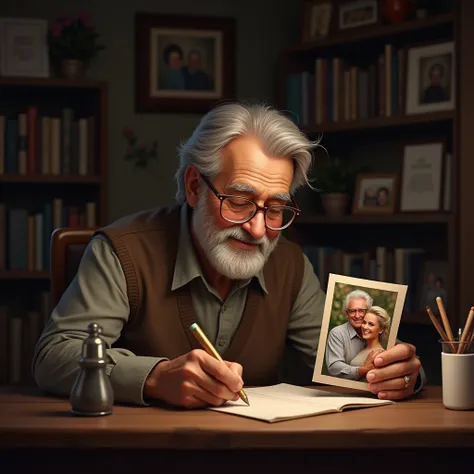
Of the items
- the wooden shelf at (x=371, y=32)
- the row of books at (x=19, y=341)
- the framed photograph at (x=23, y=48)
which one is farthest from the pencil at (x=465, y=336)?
the framed photograph at (x=23, y=48)

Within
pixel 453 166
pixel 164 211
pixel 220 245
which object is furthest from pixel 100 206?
pixel 220 245

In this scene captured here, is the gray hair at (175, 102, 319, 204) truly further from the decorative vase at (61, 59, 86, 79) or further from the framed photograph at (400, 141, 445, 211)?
the decorative vase at (61, 59, 86, 79)

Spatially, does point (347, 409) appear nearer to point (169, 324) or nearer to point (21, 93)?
point (169, 324)

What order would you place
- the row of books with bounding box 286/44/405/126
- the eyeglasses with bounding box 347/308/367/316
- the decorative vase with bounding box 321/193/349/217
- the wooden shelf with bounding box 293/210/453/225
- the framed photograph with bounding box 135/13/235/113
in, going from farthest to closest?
the framed photograph with bounding box 135/13/235/113
the decorative vase with bounding box 321/193/349/217
the row of books with bounding box 286/44/405/126
the wooden shelf with bounding box 293/210/453/225
the eyeglasses with bounding box 347/308/367/316

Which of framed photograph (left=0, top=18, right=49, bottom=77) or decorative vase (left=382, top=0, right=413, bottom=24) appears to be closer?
decorative vase (left=382, top=0, right=413, bottom=24)

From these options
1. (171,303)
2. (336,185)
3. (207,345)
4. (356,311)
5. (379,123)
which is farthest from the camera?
(336,185)

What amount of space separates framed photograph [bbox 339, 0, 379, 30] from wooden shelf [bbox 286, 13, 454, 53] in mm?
37

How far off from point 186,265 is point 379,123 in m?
2.06

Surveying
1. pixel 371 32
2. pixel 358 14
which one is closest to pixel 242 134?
pixel 371 32

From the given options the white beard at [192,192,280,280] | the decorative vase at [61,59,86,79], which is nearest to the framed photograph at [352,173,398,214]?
the decorative vase at [61,59,86,79]

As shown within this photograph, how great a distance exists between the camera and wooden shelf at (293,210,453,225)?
368 cm

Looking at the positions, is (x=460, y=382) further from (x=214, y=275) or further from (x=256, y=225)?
(x=214, y=275)

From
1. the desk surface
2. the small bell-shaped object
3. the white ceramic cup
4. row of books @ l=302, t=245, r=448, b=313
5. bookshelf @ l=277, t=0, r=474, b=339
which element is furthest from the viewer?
row of books @ l=302, t=245, r=448, b=313

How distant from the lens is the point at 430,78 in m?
3.79
